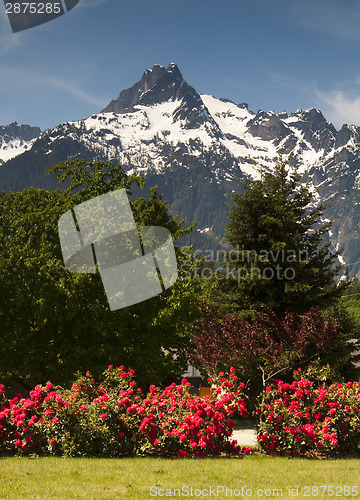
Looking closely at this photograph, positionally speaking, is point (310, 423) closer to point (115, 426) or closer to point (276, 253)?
point (115, 426)

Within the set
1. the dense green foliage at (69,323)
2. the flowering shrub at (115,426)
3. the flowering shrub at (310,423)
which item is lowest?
the flowering shrub at (310,423)

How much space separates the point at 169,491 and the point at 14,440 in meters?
4.83

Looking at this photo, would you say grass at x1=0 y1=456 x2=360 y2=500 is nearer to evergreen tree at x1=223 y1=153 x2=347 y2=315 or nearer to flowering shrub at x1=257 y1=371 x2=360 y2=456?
flowering shrub at x1=257 y1=371 x2=360 y2=456

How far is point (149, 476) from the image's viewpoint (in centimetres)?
914

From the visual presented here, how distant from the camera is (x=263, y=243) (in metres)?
23.3

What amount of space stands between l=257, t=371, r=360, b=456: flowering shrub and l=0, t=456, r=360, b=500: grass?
2.48 feet

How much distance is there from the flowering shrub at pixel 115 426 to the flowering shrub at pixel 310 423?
0.87 meters

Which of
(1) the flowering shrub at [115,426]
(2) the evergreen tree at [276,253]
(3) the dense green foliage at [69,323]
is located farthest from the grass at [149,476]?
(2) the evergreen tree at [276,253]

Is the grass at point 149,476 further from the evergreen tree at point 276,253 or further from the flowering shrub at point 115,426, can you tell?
the evergreen tree at point 276,253

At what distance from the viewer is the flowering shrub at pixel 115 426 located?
36.1 feet

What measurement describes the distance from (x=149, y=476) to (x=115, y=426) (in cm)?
217

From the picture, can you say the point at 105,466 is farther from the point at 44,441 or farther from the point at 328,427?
the point at 328,427

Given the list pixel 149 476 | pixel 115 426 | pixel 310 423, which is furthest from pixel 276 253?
pixel 149 476

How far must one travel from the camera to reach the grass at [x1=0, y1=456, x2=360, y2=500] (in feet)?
26.7
